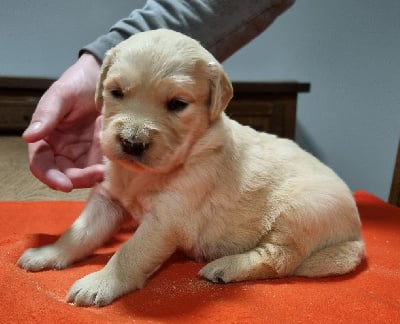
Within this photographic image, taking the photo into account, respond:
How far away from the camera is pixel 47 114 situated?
1.92 meters

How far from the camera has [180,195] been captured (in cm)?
168

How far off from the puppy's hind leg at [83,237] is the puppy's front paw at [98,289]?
0.21 meters

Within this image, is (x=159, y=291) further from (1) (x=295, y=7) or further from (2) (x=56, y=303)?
(1) (x=295, y=7)

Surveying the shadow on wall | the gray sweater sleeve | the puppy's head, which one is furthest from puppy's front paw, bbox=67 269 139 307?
the shadow on wall

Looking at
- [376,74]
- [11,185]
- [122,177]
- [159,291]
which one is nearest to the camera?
[159,291]

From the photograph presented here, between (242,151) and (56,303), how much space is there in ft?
2.82

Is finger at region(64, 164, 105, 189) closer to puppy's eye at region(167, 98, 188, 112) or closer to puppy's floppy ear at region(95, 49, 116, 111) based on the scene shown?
puppy's floppy ear at region(95, 49, 116, 111)

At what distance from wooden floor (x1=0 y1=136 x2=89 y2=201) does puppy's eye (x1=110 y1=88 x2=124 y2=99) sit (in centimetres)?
151

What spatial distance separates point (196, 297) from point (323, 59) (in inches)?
122

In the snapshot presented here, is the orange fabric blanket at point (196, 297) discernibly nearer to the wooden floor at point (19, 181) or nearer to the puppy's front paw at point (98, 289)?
the puppy's front paw at point (98, 289)

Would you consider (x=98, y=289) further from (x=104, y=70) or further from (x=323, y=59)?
(x=323, y=59)

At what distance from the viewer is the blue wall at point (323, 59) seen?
395 cm

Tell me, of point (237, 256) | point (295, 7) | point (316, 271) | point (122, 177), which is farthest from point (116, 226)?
point (295, 7)

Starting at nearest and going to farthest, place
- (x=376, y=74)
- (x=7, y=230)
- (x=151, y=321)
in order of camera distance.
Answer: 1. (x=151, y=321)
2. (x=7, y=230)
3. (x=376, y=74)
